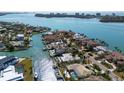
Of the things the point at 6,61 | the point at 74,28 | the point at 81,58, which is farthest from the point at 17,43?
the point at 81,58

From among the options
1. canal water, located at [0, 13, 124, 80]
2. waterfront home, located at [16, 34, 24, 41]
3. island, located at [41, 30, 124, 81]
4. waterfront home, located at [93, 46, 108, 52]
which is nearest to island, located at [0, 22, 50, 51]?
waterfront home, located at [16, 34, 24, 41]

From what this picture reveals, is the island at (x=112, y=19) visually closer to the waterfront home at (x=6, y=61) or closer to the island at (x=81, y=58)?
the island at (x=81, y=58)

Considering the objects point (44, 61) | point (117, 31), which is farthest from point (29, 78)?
point (117, 31)

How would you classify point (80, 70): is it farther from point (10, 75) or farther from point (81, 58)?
point (10, 75)

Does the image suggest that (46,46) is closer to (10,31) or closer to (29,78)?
(10,31)

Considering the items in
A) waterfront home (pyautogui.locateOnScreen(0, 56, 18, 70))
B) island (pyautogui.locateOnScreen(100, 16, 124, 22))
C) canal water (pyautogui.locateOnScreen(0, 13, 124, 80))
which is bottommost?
waterfront home (pyautogui.locateOnScreen(0, 56, 18, 70))

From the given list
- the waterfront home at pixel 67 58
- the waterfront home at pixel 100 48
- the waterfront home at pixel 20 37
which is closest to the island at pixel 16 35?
the waterfront home at pixel 20 37

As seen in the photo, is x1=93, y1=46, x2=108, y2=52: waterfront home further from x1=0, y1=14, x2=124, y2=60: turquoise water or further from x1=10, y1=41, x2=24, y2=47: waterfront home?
x1=10, y1=41, x2=24, y2=47: waterfront home
